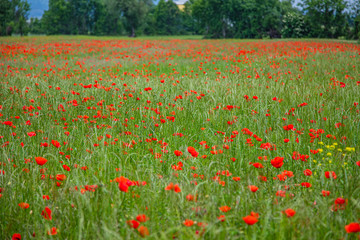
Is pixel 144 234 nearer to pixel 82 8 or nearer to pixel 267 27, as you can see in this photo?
pixel 267 27

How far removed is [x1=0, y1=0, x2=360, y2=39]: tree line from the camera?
3588 cm

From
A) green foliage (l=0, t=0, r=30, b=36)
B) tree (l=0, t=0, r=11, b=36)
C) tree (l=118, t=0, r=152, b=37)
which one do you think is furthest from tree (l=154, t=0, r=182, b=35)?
tree (l=0, t=0, r=11, b=36)

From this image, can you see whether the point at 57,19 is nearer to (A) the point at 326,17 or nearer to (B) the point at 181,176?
(A) the point at 326,17

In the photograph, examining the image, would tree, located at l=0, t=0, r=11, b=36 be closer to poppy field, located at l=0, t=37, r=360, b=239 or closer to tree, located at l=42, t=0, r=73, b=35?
tree, located at l=42, t=0, r=73, b=35

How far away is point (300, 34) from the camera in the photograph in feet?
131

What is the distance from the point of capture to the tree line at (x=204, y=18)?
118 ft

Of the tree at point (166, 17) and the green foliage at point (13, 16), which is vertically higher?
the tree at point (166, 17)

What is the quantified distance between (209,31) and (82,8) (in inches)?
1663

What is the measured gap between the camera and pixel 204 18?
2179 inches

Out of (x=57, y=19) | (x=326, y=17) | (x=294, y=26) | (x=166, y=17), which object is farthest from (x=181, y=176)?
(x=57, y=19)

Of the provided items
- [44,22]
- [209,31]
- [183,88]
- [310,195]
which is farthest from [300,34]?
[44,22]

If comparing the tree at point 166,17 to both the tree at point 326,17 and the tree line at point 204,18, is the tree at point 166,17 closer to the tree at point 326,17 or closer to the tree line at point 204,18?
the tree line at point 204,18

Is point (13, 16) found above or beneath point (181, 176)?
above

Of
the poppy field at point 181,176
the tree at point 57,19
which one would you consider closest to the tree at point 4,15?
the tree at point 57,19
